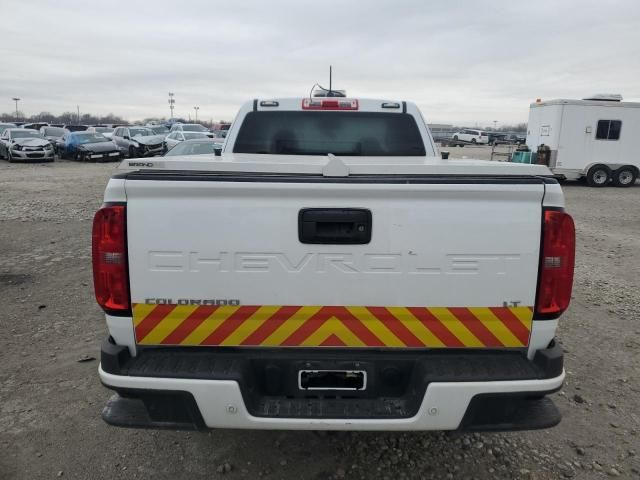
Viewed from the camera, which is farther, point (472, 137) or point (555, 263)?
point (472, 137)

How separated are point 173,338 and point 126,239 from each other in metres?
0.53

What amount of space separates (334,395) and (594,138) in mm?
18655

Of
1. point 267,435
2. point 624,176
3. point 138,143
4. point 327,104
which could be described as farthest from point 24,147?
point 624,176

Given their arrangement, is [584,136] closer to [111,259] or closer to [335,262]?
[335,262]

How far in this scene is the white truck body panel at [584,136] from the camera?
57.3 feet

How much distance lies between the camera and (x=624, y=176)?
18.5 m

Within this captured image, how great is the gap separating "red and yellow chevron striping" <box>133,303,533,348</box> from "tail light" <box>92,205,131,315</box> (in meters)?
0.10

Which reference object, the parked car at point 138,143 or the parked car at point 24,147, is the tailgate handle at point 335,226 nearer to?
the parked car at point 138,143

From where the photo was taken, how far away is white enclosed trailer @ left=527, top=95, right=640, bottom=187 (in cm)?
1748

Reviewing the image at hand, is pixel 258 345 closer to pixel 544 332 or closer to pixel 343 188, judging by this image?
pixel 343 188

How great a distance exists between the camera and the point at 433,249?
7.61 ft

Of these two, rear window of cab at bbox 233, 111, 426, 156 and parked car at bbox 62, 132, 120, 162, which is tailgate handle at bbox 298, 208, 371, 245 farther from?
parked car at bbox 62, 132, 120, 162

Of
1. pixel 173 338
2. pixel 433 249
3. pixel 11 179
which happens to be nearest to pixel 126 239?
pixel 173 338

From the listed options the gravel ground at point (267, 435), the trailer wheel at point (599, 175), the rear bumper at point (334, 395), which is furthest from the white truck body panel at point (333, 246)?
the trailer wheel at point (599, 175)
